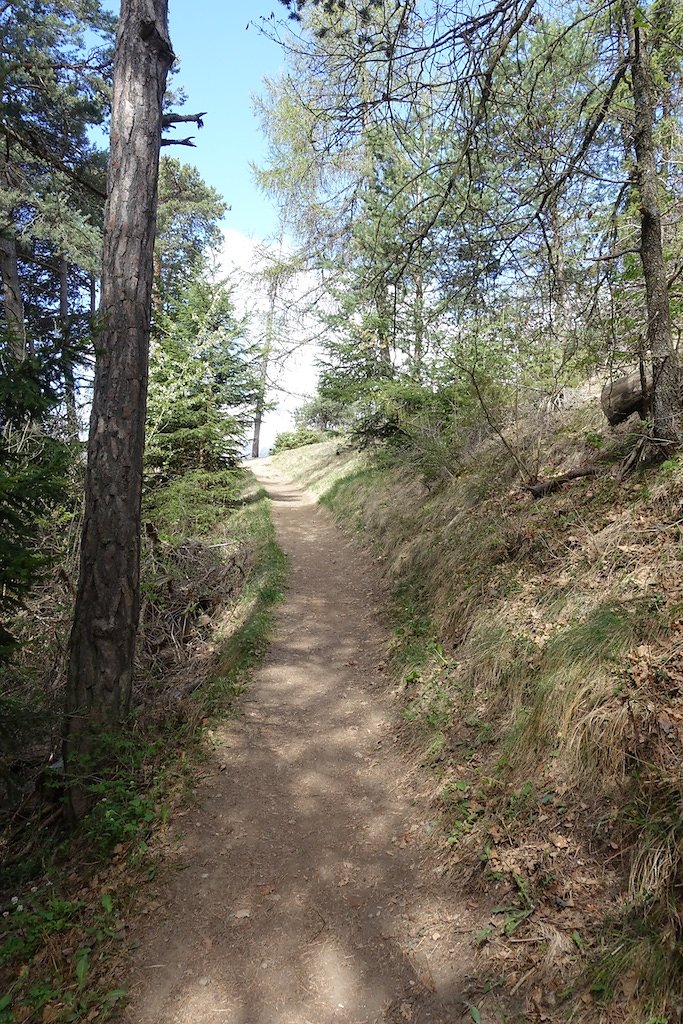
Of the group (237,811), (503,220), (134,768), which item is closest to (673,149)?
(503,220)

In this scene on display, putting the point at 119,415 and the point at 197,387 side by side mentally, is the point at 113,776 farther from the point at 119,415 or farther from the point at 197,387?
the point at 197,387

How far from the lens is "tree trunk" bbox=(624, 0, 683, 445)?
4383mm

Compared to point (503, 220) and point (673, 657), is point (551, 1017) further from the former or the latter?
point (503, 220)

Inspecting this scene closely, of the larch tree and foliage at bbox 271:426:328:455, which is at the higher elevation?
foliage at bbox 271:426:328:455

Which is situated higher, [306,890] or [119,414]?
[119,414]

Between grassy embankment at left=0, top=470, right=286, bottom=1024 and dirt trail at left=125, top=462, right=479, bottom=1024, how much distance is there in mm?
231

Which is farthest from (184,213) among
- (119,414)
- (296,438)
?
(119,414)

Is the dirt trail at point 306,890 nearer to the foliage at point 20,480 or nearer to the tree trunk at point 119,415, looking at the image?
the tree trunk at point 119,415

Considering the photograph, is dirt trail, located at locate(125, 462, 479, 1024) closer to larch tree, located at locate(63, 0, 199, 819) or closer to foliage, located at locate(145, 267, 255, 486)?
larch tree, located at locate(63, 0, 199, 819)

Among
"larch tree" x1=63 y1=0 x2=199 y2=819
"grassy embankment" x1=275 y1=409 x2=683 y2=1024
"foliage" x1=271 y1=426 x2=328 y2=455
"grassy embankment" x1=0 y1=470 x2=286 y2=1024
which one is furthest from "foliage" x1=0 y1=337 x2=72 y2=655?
"foliage" x1=271 y1=426 x2=328 y2=455

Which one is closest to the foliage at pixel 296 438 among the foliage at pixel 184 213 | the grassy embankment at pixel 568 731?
the foliage at pixel 184 213

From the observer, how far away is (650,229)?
4.45 metres

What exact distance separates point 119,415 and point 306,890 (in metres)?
3.73

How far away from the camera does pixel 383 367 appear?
38.6 ft
